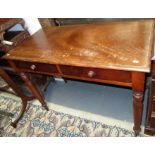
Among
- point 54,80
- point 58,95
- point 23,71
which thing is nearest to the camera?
point 23,71

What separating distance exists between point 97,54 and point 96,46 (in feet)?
0.33

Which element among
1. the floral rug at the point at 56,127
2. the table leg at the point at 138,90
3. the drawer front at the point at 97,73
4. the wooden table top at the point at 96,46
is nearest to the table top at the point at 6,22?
the wooden table top at the point at 96,46

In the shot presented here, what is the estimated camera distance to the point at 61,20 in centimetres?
170

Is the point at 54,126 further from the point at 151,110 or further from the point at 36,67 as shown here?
the point at 151,110

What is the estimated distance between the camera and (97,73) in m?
1.15

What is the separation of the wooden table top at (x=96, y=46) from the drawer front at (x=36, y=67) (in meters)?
0.07

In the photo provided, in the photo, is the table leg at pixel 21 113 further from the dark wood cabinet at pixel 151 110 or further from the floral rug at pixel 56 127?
the dark wood cabinet at pixel 151 110
